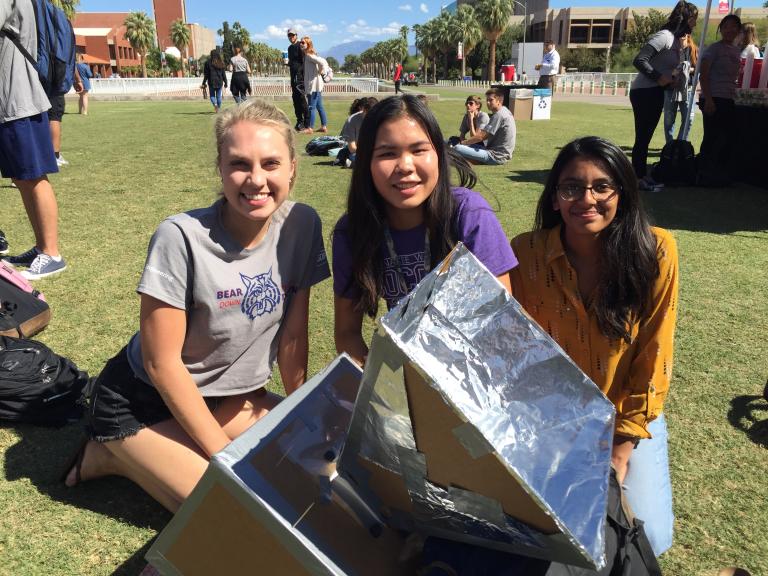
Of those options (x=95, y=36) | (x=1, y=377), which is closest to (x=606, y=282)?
(x=1, y=377)

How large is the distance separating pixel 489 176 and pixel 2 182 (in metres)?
6.27

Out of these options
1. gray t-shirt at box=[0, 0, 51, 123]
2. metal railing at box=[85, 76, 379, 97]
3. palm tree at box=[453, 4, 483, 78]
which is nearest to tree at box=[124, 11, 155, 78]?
palm tree at box=[453, 4, 483, 78]

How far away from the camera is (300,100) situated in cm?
1252

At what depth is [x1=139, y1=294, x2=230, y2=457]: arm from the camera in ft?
6.05

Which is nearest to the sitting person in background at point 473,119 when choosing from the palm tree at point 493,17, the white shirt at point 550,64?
the white shirt at point 550,64

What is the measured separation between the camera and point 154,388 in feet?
6.77

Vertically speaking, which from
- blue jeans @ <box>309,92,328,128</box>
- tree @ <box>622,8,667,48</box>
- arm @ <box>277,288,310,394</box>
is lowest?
arm @ <box>277,288,310,394</box>

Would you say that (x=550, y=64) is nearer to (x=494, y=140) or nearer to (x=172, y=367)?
(x=494, y=140)

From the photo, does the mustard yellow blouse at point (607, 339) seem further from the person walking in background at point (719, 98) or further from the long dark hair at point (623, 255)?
the person walking in background at point (719, 98)

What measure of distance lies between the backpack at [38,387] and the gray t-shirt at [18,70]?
1807 millimetres

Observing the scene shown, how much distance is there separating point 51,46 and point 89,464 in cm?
318

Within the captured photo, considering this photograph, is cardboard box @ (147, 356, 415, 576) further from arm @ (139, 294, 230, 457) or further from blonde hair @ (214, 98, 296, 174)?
blonde hair @ (214, 98, 296, 174)

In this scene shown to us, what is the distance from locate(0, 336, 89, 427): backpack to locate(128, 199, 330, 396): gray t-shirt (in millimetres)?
696

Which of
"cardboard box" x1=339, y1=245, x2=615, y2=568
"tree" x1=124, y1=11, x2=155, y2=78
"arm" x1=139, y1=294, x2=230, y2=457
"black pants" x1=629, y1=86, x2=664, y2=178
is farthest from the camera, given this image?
"tree" x1=124, y1=11, x2=155, y2=78
